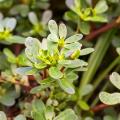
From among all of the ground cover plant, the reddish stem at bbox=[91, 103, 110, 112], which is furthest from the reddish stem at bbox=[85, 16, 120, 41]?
the reddish stem at bbox=[91, 103, 110, 112]

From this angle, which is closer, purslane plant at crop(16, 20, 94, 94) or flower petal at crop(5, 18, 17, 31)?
purslane plant at crop(16, 20, 94, 94)

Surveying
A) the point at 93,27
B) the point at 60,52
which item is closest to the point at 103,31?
the point at 93,27

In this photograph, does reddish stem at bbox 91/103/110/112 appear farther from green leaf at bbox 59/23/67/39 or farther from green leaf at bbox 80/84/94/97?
green leaf at bbox 59/23/67/39

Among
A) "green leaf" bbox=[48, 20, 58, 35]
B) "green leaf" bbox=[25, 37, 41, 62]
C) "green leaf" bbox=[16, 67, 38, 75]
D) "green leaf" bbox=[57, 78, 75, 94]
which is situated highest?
"green leaf" bbox=[48, 20, 58, 35]

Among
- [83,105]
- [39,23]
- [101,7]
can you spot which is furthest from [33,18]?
[83,105]

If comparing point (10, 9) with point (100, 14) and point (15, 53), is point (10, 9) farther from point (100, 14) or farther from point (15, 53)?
point (100, 14)

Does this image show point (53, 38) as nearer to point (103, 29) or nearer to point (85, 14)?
point (85, 14)

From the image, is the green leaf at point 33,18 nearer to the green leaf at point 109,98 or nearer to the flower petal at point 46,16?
the flower petal at point 46,16
